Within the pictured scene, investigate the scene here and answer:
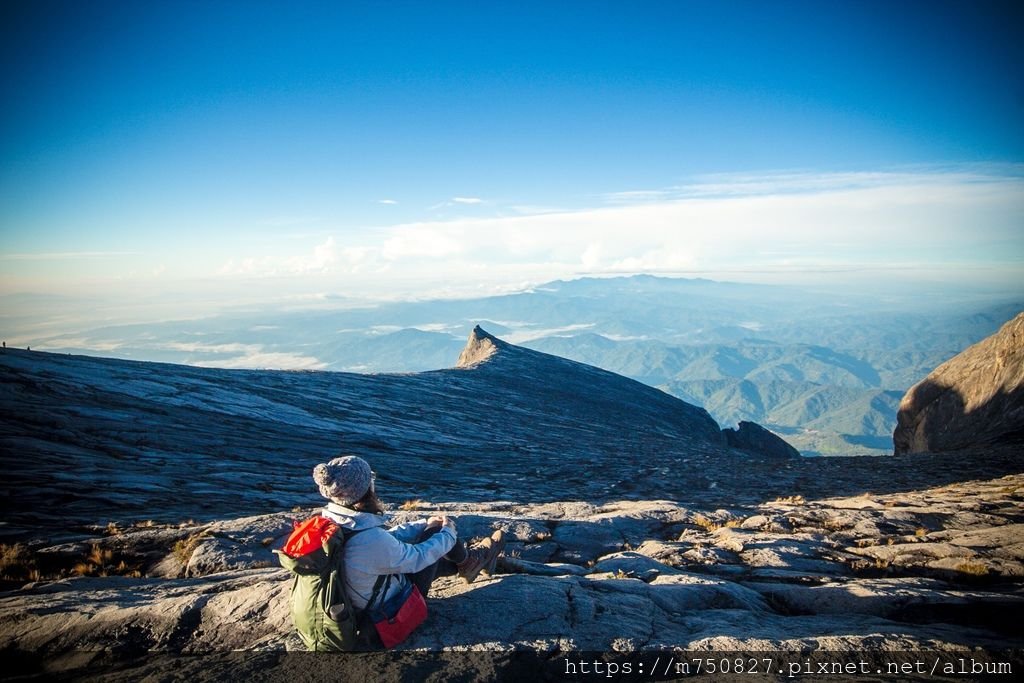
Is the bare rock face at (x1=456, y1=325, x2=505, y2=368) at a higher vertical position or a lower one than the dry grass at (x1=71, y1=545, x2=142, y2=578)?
lower

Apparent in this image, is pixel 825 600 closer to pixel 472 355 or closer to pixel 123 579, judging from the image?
pixel 123 579

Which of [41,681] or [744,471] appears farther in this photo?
[744,471]

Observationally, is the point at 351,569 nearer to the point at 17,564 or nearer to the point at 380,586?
the point at 380,586

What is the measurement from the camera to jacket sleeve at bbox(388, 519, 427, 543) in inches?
332

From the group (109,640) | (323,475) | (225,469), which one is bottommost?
(225,469)

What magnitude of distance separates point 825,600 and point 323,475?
33.8 feet

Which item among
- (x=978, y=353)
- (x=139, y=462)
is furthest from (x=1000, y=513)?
(x=978, y=353)

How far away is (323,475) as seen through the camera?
706cm

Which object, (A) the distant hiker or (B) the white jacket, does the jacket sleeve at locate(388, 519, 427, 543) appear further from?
(B) the white jacket

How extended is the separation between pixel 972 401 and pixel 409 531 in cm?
5732

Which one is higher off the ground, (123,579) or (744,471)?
(123,579)

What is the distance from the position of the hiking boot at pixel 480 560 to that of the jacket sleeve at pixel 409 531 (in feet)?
3.16

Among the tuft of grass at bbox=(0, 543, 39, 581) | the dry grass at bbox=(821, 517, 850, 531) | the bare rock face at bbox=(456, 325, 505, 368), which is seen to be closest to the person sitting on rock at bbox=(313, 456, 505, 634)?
the tuft of grass at bbox=(0, 543, 39, 581)

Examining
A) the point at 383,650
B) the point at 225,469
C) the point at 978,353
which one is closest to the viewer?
the point at 383,650
